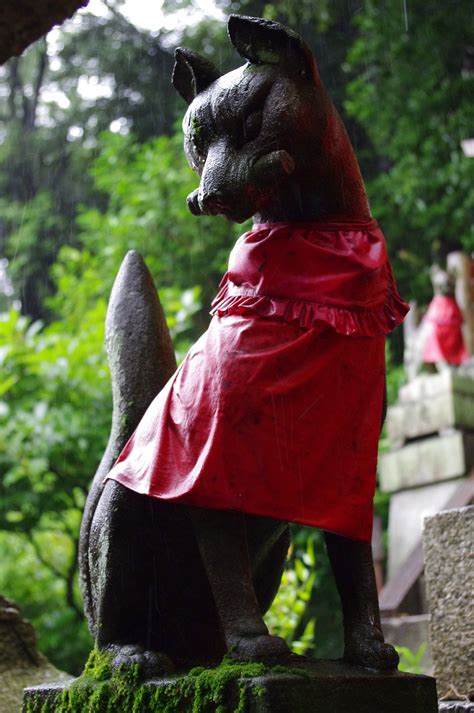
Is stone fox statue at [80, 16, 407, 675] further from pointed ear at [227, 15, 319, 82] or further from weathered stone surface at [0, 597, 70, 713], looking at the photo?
weathered stone surface at [0, 597, 70, 713]

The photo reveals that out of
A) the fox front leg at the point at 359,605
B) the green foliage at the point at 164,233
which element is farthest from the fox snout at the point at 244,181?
the green foliage at the point at 164,233

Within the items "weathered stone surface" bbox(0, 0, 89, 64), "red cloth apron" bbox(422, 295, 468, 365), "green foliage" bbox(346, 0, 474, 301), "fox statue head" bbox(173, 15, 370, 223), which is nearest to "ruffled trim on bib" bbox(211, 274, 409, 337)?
"fox statue head" bbox(173, 15, 370, 223)

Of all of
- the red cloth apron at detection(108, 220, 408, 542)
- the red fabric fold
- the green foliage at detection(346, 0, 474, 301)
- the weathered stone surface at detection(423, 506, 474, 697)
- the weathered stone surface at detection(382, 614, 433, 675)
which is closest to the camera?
the red cloth apron at detection(108, 220, 408, 542)

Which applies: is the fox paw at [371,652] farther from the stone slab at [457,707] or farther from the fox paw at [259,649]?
the stone slab at [457,707]

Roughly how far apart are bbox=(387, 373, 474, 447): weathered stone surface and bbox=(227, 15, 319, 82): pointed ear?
7.13 metres

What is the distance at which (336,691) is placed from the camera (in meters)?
2.29

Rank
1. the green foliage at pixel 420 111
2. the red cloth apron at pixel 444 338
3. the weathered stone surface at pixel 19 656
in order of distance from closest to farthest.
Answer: the weathered stone surface at pixel 19 656 < the red cloth apron at pixel 444 338 < the green foliage at pixel 420 111

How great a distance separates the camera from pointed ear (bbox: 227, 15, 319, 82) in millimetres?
2543

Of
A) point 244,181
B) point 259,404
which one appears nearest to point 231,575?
point 259,404

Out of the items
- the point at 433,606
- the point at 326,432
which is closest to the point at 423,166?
the point at 433,606

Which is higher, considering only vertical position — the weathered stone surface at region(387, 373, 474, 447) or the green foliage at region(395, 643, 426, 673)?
the green foliage at region(395, 643, 426, 673)

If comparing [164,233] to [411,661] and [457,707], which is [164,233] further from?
[457,707]

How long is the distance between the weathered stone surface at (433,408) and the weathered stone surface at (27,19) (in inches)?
311

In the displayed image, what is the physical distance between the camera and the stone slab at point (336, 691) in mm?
2178
